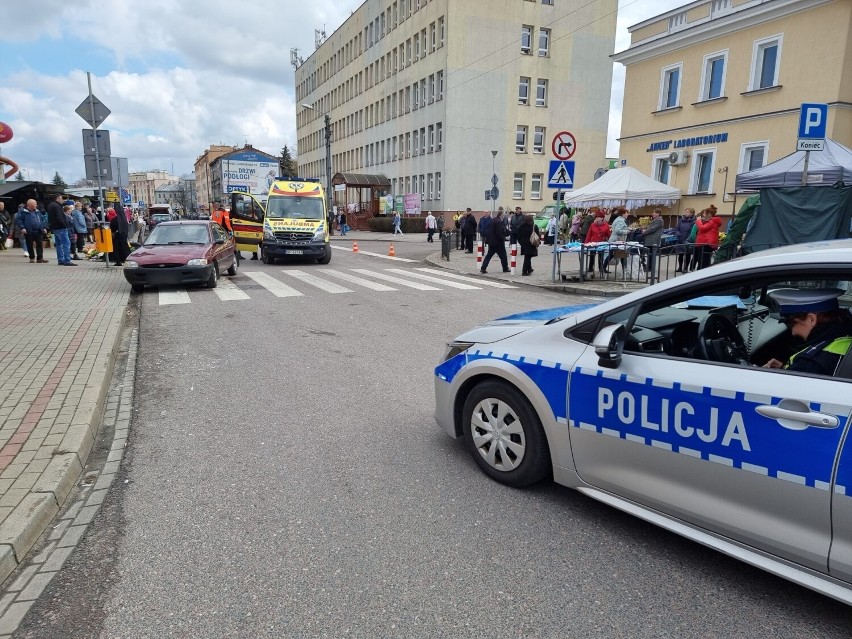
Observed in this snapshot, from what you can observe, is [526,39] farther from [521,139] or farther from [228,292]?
[228,292]

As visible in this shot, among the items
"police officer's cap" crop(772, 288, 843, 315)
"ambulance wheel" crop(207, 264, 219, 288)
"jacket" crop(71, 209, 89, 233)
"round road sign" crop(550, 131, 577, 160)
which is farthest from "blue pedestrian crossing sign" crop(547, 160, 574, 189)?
"jacket" crop(71, 209, 89, 233)

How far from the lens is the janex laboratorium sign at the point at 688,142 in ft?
70.6

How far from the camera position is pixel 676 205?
2350cm

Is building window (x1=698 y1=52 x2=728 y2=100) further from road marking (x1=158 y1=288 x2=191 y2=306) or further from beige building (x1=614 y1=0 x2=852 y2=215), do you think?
road marking (x1=158 y1=288 x2=191 y2=306)

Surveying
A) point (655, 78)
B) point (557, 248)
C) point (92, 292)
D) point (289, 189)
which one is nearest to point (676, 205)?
point (655, 78)

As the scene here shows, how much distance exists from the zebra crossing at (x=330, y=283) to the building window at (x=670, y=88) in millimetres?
13267

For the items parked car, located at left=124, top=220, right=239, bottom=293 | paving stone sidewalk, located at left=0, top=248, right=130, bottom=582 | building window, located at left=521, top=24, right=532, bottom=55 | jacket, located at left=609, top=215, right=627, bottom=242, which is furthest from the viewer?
building window, located at left=521, top=24, right=532, bottom=55

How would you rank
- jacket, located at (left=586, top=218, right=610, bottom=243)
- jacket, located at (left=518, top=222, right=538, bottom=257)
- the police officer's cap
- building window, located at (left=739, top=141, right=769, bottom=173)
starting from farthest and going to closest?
building window, located at (left=739, top=141, right=769, bottom=173) → jacket, located at (left=586, top=218, right=610, bottom=243) → jacket, located at (left=518, top=222, right=538, bottom=257) → the police officer's cap

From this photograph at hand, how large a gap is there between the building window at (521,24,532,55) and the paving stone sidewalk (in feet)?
134

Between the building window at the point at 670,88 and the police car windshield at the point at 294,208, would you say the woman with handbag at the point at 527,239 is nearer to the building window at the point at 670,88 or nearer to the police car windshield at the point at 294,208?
the police car windshield at the point at 294,208

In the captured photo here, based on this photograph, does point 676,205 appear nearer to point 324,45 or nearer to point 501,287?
point 501,287

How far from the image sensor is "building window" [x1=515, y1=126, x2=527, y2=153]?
45272mm

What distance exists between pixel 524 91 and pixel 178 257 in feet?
127

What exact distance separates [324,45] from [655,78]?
59.0m
